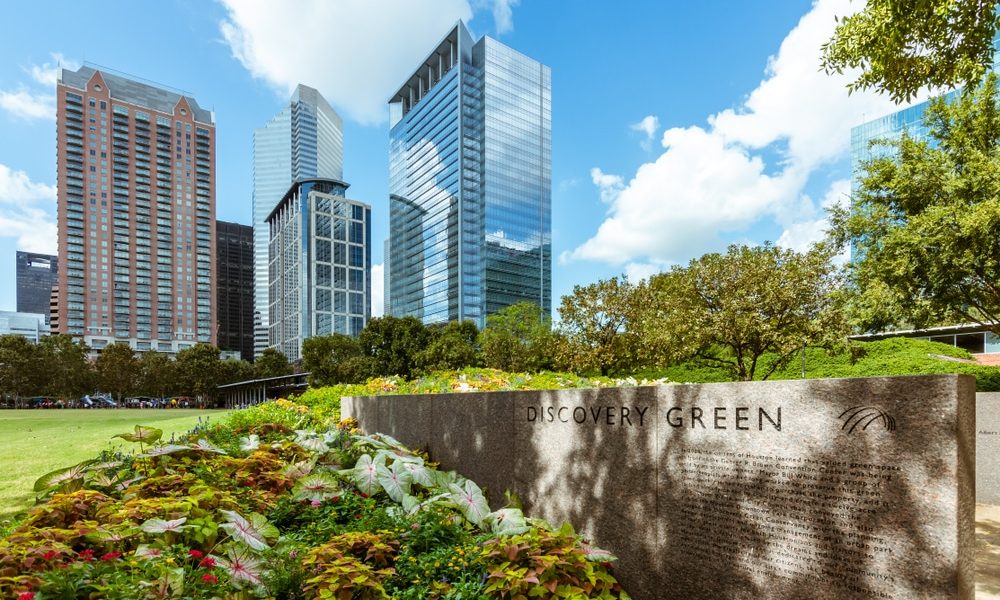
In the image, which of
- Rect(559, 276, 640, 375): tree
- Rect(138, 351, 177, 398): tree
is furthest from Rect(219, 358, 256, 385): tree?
Rect(559, 276, 640, 375): tree

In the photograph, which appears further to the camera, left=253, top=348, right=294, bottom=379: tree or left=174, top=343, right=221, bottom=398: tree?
left=253, top=348, right=294, bottom=379: tree

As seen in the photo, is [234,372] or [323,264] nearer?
[234,372]

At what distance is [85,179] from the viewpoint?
102m

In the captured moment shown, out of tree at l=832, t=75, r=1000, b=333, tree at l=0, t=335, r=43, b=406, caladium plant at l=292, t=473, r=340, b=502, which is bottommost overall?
tree at l=0, t=335, r=43, b=406

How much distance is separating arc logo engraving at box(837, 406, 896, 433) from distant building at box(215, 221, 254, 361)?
7240 inches

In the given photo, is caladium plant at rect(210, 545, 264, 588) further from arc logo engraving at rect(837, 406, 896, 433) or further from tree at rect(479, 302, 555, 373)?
tree at rect(479, 302, 555, 373)

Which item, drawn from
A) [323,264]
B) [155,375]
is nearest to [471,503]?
[155,375]

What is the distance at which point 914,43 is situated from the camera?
5.77 metres

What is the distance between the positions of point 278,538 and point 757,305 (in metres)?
16.1

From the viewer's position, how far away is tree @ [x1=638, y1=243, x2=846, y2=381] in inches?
621

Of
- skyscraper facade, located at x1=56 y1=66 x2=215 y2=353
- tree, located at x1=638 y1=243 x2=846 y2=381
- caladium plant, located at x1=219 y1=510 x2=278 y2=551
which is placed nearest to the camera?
caladium plant, located at x1=219 y1=510 x2=278 y2=551

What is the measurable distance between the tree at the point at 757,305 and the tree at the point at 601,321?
6180 mm

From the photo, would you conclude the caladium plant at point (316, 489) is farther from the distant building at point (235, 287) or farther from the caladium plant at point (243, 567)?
the distant building at point (235, 287)

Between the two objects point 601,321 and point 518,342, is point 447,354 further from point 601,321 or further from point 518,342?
point 601,321
